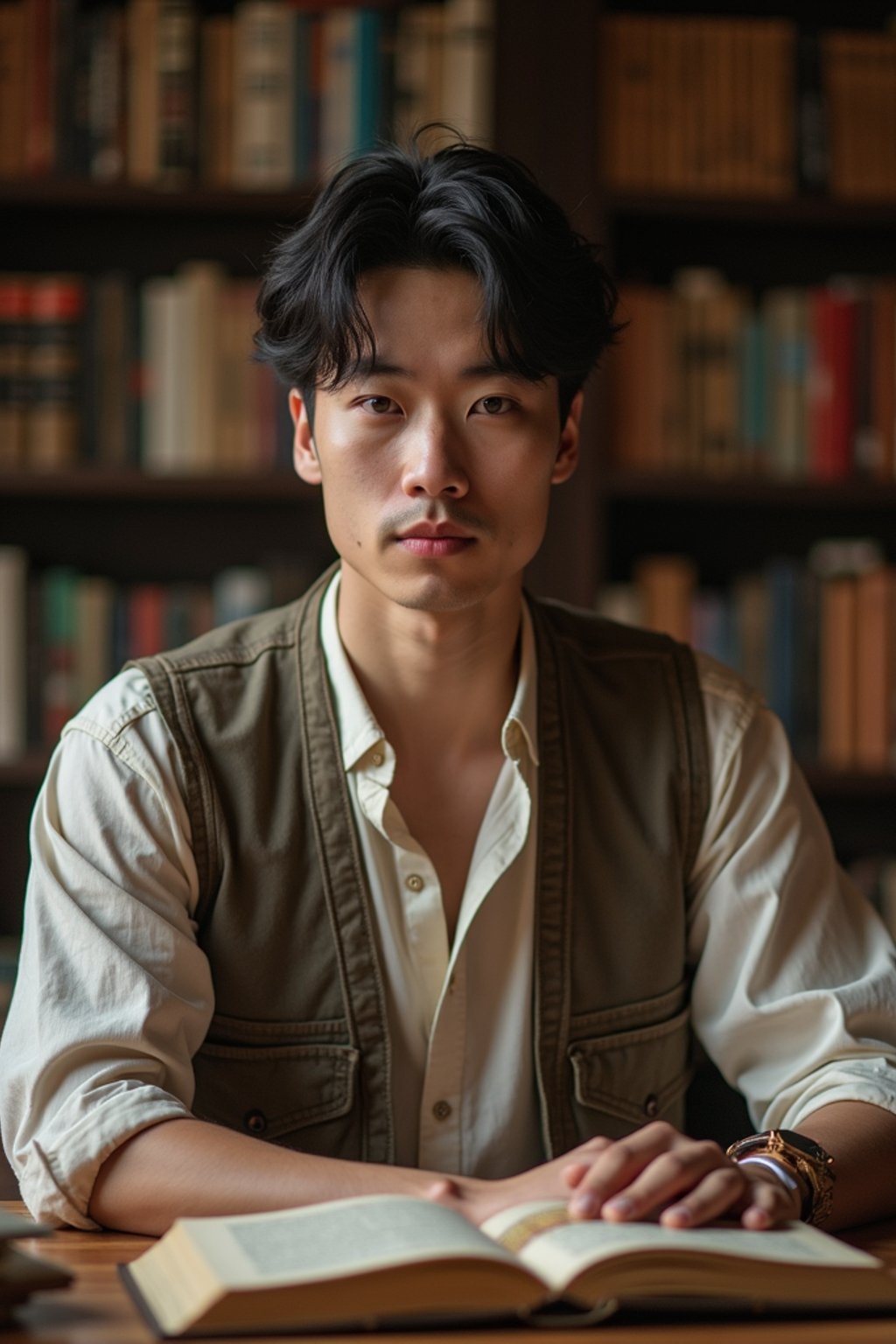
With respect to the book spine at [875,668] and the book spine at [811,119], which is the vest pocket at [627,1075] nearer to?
the book spine at [875,668]

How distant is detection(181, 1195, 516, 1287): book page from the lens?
0.80 metres

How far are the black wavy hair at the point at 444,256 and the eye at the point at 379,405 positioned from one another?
28mm

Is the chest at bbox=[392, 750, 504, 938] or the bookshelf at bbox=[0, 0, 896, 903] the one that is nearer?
the chest at bbox=[392, 750, 504, 938]

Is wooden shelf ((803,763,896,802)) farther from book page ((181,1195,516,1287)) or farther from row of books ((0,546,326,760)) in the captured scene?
book page ((181,1195,516,1287))

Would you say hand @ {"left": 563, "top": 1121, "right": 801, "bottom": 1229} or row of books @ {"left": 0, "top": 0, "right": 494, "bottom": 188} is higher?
row of books @ {"left": 0, "top": 0, "right": 494, "bottom": 188}

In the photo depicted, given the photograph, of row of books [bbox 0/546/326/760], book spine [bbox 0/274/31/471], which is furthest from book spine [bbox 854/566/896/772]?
book spine [bbox 0/274/31/471]

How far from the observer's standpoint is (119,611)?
2.45m

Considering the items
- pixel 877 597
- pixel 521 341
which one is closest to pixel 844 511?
pixel 877 597

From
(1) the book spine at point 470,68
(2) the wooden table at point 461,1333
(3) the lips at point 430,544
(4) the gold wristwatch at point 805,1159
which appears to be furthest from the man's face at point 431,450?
(1) the book spine at point 470,68

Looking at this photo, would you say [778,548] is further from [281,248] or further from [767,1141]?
[767,1141]

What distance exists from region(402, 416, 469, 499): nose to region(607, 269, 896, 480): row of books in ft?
3.80

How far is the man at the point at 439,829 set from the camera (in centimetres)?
132

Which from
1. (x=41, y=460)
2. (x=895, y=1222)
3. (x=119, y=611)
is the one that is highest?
(x=41, y=460)

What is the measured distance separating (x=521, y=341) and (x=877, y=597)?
50.2 inches
